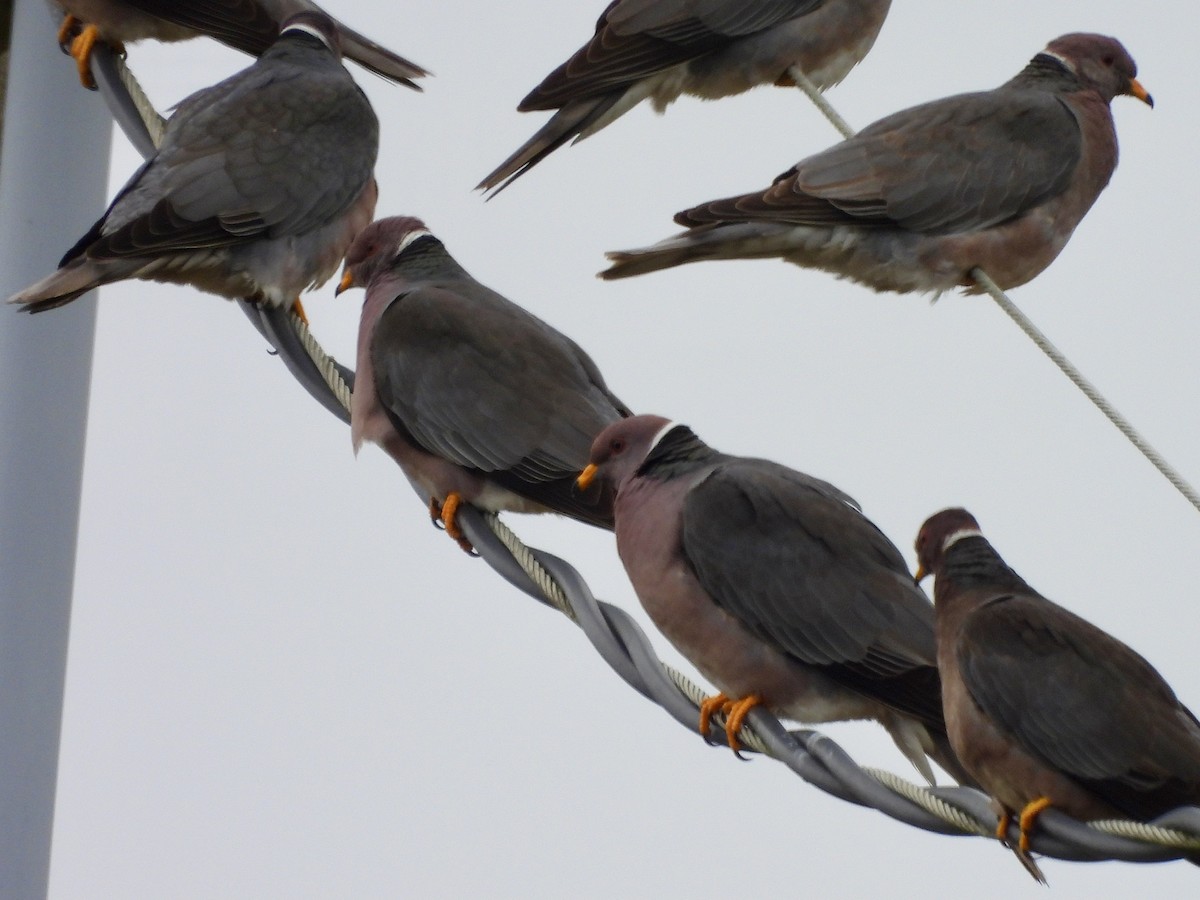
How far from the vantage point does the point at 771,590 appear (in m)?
3.76

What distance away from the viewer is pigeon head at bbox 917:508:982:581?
3.97 meters

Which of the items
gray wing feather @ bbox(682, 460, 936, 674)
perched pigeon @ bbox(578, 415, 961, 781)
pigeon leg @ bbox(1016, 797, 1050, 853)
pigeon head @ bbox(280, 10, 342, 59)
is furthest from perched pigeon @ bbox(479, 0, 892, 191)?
pigeon leg @ bbox(1016, 797, 1050, 853)

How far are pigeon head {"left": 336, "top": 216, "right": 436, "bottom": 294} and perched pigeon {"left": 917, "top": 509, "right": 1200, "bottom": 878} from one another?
162 centimetres

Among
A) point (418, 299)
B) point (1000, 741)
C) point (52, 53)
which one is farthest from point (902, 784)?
point (52, 53)

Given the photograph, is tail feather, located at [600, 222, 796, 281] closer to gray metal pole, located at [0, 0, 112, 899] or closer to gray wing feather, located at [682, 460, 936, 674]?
gray wing feather, located at [682, 460, 936, 674]

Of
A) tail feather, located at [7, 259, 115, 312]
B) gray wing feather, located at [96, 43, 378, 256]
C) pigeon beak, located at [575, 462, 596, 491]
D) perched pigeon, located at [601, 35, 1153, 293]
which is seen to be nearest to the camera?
pigeon beak, located at [575, 462, 596, 491]

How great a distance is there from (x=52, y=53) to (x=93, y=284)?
97cm

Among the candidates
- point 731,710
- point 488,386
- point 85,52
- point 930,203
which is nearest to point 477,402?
point 488,386

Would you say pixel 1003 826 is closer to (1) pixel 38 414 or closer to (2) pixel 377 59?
(1) pixel 38 414

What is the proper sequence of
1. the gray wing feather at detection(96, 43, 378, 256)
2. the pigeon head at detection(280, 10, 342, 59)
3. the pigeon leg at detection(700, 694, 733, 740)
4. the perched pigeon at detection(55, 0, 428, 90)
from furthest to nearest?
the pigeon head at detection(280, 10, 342, 59) < the perched pigeon at detection(55, 0, 428, 90) < the gray wing feather at detection(96, 43, 378, 256) < the pigeon leg at detection(700, 694, 733, 740)

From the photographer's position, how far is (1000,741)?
3398mm

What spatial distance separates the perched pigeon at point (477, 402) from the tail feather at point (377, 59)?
47.3 inches

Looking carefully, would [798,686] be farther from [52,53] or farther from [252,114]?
[52,53]

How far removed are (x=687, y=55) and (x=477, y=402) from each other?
1236mm
